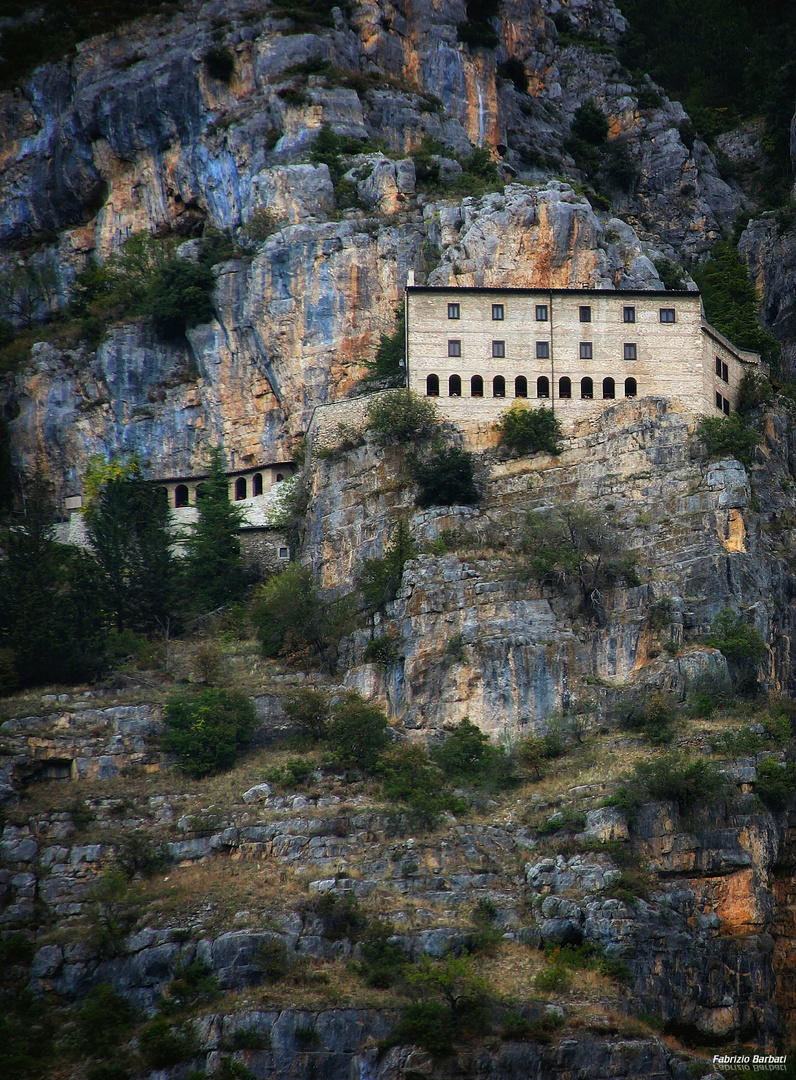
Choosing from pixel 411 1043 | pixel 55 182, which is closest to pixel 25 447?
pixel 55 182

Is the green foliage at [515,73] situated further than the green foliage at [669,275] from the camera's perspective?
Yes

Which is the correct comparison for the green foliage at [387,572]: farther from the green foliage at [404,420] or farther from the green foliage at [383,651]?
the green foliage at [404,420]

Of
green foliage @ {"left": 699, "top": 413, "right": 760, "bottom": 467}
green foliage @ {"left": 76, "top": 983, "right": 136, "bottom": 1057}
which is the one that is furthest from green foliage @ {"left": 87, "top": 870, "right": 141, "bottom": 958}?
green foliage @ {"left": 699, "top": 413, "right": 760, "bottom": 467}

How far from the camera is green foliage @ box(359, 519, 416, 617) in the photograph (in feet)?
240

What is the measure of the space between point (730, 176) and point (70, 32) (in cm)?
4450

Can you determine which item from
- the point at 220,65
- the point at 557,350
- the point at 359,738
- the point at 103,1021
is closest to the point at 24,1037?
the point at 103,1021

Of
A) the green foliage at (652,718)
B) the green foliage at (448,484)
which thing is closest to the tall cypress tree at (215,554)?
the green foliage at (448,484)

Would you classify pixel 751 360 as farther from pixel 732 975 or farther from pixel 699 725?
pixel 732 975

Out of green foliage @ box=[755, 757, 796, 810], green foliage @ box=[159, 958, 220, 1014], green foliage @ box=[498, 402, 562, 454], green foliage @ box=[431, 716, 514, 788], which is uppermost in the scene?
green foliage @ box=[498, 402, 562, 454]

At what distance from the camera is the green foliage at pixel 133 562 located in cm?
7931

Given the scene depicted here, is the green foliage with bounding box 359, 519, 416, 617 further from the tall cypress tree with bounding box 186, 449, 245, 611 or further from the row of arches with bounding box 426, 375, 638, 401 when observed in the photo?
the tall cypress tree with bounding box 186, 449, 245, 611

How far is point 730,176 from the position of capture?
109 meters

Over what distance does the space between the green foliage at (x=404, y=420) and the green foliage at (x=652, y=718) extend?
1751 cm

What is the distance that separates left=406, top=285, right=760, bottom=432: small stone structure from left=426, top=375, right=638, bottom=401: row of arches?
0.16 ft
